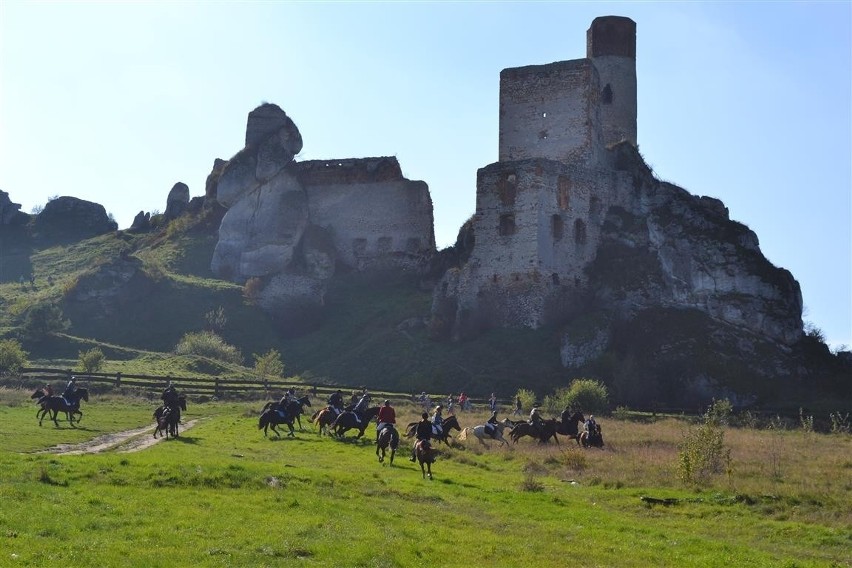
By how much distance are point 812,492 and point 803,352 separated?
3358cm

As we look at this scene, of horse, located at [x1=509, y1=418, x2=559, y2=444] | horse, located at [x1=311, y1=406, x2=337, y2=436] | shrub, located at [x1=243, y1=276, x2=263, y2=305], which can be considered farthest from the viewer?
shrub, located at [x1=243, y1=276, x2=263, y2=305]

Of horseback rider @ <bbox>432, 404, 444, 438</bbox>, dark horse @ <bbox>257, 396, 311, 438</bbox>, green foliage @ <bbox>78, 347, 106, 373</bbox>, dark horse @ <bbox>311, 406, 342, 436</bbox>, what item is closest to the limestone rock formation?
green foliage @ <bbox>78, 347, 106, 373</bbox>

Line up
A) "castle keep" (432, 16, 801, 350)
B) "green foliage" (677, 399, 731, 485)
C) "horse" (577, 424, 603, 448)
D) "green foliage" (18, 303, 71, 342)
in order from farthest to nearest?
"green foliage" (18, 303, 71, 342) < "castle keep" (432, 16, 801, 350) < "horse" (577, 424, 603, 448) < "green foliage" (677, 399, 731, 485)

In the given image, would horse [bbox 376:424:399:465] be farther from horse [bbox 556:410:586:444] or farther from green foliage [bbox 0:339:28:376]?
green foliage [bbox 0:339:28:376]

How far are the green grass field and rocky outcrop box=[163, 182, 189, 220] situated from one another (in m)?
53.3

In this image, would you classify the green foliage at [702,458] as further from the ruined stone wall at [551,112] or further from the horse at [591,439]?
the ruined stone wall at [551,112]

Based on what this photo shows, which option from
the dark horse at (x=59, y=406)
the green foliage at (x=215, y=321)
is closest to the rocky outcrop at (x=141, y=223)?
the green foliage at (x=215, y=321)

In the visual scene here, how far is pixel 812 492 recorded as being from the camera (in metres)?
22.9

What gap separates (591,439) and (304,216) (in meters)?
41.6

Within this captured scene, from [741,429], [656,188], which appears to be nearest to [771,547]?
[741,429]

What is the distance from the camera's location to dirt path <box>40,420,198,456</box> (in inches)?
1072

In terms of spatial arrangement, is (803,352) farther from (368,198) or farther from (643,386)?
(368,198)

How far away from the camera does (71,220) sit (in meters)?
88.2

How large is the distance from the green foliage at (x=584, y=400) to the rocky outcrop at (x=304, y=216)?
22.7 meters
